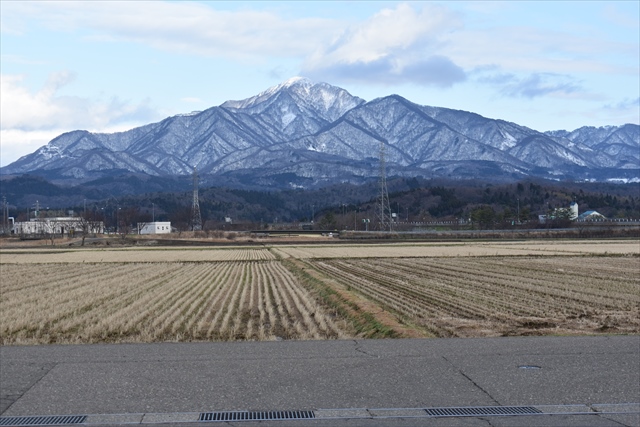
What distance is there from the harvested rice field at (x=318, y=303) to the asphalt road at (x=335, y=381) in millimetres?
3840

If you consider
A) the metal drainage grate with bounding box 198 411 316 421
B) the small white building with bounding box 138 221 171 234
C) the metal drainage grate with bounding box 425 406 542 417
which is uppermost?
the small white building with bounding box 138 221 171 234

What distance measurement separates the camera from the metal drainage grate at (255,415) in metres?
9.65

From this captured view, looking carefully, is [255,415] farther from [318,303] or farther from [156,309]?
[318,303]

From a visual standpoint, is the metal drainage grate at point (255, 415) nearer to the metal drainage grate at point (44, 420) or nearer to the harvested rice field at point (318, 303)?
the metal drainage grate at point (44, 420)

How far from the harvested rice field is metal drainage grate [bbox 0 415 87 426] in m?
7.88

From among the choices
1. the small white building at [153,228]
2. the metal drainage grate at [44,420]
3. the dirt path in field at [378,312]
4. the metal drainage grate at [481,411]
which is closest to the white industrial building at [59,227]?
the small white building at [153,228]

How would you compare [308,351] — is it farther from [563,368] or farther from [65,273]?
[65,273]

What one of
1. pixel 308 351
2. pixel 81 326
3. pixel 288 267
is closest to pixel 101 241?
pixel 288 267

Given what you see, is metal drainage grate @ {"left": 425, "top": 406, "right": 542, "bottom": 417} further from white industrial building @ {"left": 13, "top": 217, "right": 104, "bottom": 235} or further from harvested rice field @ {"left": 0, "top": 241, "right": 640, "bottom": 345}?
white industrial building @ {"left": 13, "top": 217, "right": 104, "bottom": 235}

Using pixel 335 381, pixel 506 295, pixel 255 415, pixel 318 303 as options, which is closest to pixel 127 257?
pixel 318 303

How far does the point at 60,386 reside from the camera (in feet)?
36.8

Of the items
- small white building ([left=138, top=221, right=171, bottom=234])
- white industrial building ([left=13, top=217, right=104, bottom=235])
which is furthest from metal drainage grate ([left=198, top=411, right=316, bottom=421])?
small white building ([left=138, top=221, right=171, bottom=234])

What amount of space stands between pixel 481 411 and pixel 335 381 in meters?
2.51

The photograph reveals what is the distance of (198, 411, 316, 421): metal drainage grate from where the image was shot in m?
9.65
